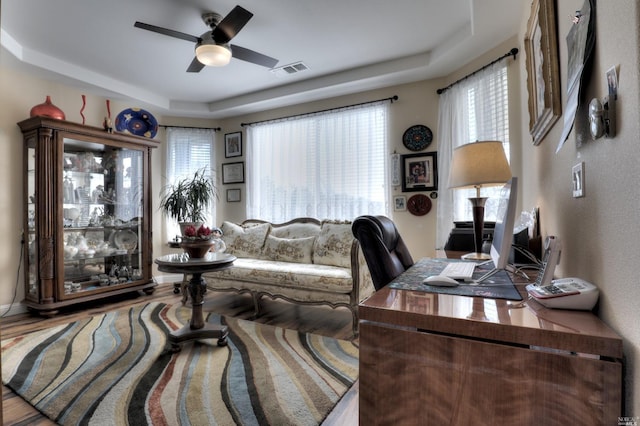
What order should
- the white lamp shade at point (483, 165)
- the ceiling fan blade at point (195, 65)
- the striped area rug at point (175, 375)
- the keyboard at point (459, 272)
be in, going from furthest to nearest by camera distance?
the ceiling fan blade at point (195, 65)
the white lamp shade at point (483, 165)
the striped area rug at point (175, 375)
the keyboard at point (459, 272)

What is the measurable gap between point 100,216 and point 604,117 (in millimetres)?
4446

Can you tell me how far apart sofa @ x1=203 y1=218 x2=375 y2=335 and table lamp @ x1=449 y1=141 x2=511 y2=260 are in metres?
1.04

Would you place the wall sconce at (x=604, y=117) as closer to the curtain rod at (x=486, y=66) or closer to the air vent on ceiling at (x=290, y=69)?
the curtain rod at (x=486, y=66)

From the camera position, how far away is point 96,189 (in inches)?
144

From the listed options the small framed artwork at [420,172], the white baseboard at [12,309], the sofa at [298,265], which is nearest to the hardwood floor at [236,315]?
the white baseboard at [12,309]

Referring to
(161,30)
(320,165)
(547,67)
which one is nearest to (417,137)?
(320,165)

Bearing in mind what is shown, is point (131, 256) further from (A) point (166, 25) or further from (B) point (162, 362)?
(A) point (166, 25)

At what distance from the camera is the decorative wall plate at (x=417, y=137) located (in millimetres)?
3473

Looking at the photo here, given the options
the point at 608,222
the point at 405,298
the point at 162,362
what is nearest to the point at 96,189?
the point at 162,362

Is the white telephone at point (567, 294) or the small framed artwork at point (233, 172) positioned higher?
the small framed artwork at point (233, 172)

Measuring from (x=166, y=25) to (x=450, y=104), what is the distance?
112 inches

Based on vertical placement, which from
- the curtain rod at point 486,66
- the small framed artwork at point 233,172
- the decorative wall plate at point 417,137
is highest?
the curtain rod at point 486,66

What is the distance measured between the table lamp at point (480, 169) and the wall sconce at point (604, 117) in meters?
1.10

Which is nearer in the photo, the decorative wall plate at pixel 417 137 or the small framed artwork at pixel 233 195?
the decorative wall plate at pixel 417 137
